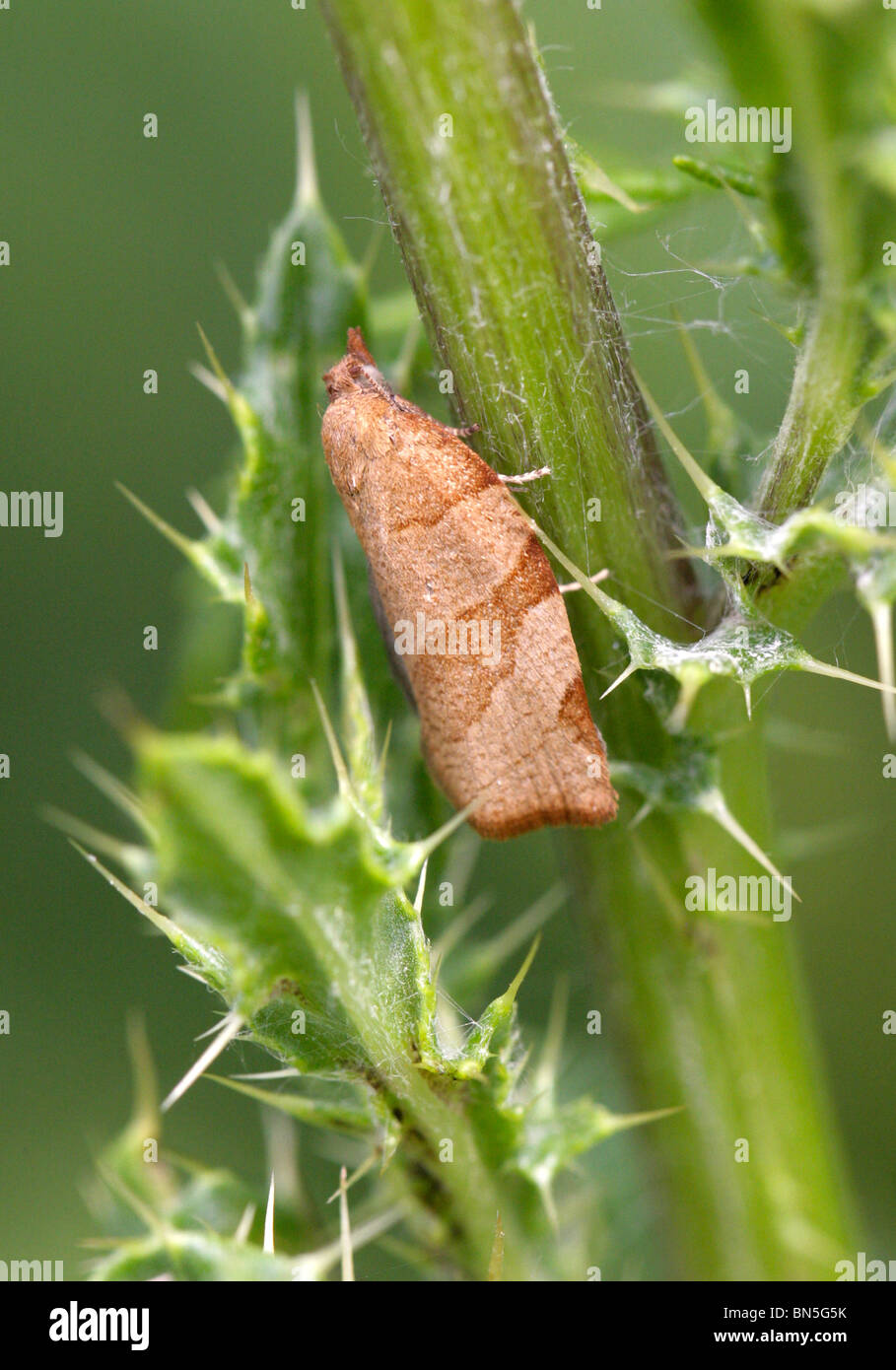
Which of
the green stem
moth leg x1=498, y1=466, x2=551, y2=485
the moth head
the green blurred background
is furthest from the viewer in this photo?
the green blurred background

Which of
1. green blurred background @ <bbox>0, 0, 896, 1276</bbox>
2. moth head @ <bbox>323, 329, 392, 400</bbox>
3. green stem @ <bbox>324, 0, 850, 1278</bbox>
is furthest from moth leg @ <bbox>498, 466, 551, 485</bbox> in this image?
green blurred background @ <bbox>0, 0, 896, 1276</bbox>

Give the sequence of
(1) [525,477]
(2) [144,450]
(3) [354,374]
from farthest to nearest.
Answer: (2) [144,450]
(3) [354,374]
(1) [525,477]

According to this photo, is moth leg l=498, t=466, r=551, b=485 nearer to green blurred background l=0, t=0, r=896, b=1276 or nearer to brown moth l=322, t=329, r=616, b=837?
brown moth l=322, t=329, r=616, b=837

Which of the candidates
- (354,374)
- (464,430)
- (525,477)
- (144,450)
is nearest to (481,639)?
(525,477)

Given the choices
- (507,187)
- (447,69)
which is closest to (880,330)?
(507,187)

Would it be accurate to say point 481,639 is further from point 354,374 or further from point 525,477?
point 354,374

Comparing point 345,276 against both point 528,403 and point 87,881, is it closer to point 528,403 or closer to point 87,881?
point 528,403
